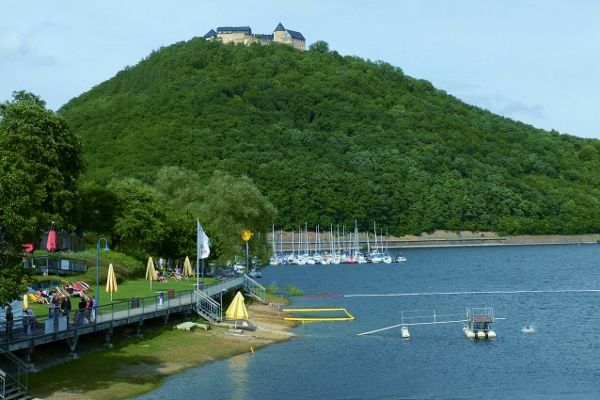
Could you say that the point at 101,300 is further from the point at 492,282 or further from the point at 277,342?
the point at 492,282

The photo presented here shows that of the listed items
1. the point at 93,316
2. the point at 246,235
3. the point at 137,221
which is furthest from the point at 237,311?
the point at 246,235

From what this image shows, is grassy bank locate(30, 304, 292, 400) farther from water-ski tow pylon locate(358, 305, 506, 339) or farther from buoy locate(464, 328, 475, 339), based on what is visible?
buoy locate(464, 328, 475, 339)

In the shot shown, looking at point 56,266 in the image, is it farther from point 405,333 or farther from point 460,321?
point 460,321

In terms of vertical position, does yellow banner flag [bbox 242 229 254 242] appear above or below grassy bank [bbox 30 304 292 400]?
above

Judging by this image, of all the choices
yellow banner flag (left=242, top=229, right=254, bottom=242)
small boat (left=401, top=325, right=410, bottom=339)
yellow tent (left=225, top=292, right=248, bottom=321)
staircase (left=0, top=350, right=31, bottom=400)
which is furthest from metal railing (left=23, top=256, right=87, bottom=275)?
yellow banner flag (left=242, top=229, right=254, bottom=242)

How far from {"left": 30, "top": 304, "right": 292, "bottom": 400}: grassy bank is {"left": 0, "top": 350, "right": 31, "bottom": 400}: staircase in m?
0.65

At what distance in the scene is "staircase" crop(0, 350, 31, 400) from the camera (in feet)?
116

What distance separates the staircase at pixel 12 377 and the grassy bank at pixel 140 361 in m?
0.65

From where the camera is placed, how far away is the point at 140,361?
4856 cm

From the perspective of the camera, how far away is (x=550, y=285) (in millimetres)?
124062

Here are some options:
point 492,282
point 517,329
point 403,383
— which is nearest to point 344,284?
point 492,282

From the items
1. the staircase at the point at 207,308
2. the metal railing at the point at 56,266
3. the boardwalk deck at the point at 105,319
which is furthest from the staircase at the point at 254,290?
the metal railing at the point at 56,266

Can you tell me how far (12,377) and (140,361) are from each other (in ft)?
38.5

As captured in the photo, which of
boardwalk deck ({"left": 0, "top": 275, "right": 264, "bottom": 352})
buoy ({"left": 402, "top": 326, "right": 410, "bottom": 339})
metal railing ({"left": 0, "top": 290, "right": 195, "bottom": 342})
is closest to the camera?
boardwalk deck ({"left": 0, "top": 275, "right": 264, "bottom": 352})
